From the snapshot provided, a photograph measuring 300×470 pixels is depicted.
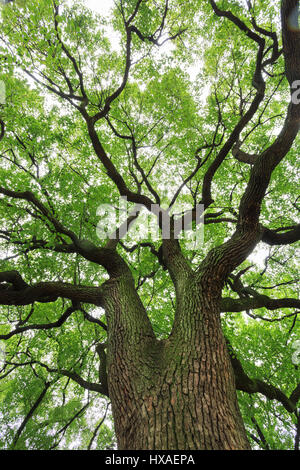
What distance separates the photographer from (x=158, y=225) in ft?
26.9

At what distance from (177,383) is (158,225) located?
606 centimetres

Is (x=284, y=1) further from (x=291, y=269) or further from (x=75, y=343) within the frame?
(x=75, y=343)

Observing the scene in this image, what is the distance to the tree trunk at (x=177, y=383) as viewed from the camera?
6.73 ft

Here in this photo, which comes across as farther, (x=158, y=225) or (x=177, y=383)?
(x=158, y=225)

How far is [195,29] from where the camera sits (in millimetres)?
7238

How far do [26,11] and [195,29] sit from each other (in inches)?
202

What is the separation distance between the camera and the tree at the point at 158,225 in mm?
2811

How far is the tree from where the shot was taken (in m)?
2.81

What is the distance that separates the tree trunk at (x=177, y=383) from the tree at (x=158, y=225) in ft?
0.05

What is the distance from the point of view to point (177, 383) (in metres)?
2.47

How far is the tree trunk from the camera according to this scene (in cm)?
205

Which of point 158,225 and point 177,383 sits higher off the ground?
point 158,225

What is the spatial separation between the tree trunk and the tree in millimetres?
17
